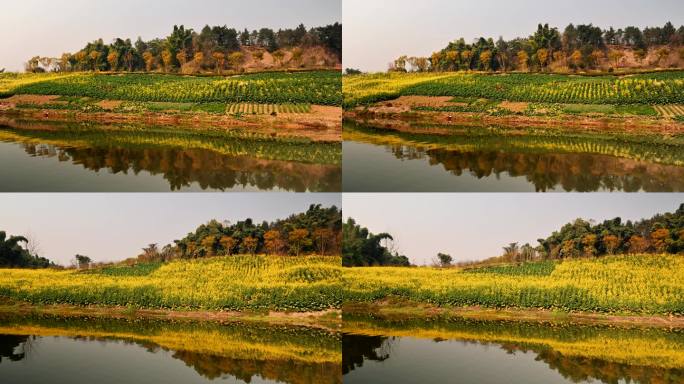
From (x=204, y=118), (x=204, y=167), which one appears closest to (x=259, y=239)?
(x=204, y=167)

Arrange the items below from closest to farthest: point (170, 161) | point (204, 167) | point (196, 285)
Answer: point (204, 167), point (170, 161), point (196, 285)

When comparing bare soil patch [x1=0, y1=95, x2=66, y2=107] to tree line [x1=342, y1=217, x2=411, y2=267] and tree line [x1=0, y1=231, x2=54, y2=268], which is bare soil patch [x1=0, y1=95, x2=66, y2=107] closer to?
tree line [x1=0, y1=231, x2=54, y2=268]

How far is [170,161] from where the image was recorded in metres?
19.0

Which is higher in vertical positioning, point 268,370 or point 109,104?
point 109,104

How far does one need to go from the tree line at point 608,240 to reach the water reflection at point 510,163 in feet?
7.58

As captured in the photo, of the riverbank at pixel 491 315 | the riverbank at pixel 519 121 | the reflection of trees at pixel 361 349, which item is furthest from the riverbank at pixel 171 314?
the riverbank at pixel 519 121

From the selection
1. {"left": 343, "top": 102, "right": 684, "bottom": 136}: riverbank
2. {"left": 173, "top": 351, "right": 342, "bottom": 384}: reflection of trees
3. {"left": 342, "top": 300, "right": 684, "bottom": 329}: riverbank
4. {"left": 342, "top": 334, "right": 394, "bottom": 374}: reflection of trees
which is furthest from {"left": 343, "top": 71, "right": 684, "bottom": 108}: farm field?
{"left": 173, "top": 351, "right": 342, "bottom": 384}: reflection of trees

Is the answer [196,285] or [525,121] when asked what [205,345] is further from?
[525,121]

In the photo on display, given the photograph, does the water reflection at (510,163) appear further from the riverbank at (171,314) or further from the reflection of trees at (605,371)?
the reflection of trees at (605,371)

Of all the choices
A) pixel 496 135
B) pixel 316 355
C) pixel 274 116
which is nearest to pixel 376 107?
pixel 274 116

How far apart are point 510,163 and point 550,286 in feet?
14.2

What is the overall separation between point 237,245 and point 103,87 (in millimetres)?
15363

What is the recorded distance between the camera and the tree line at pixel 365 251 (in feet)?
68.1

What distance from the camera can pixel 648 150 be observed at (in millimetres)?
20281
